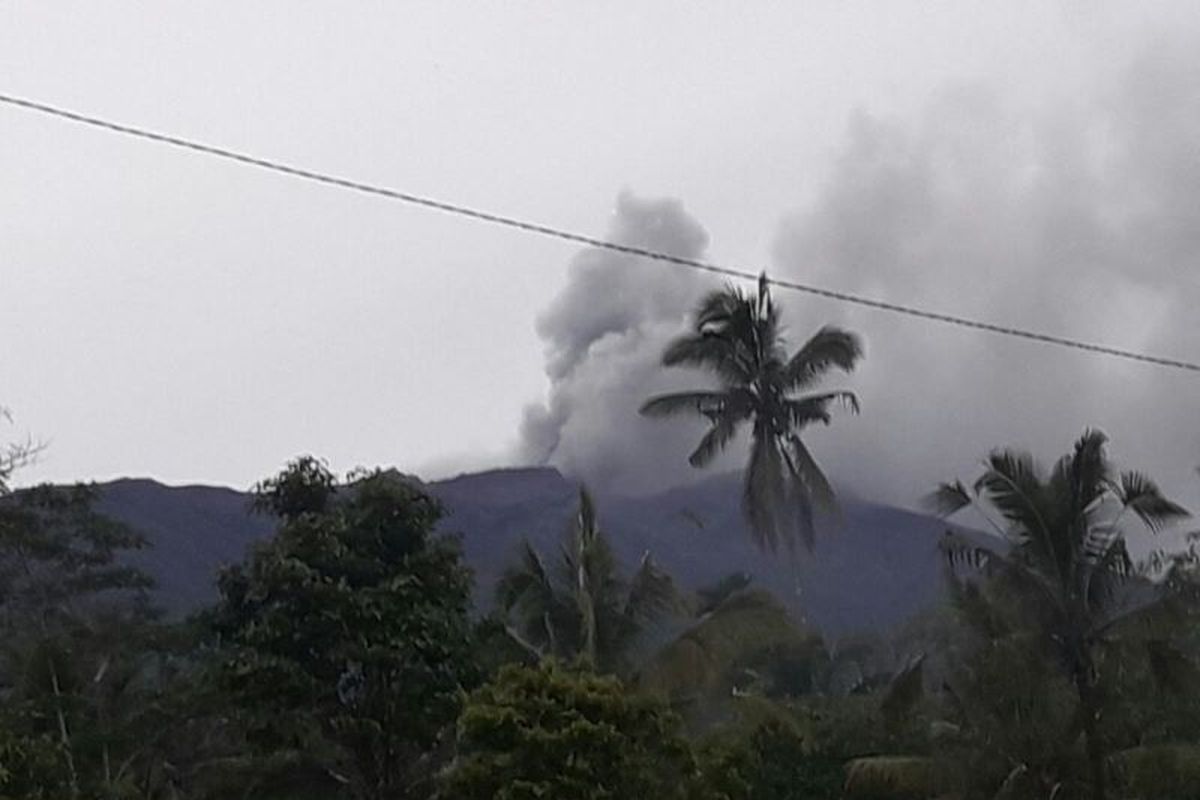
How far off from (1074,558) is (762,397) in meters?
9.88

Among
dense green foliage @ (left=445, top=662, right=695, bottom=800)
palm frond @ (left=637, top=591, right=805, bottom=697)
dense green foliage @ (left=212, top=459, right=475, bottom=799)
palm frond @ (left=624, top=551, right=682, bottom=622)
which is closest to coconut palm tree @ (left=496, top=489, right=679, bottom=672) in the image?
palm frond @ (left=624, top=551, right=682, bottom=622)

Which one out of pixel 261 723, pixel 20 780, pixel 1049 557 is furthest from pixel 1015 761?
pixel 20 780

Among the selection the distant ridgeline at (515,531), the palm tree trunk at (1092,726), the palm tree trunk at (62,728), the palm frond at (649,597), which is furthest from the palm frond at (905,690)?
the distant ridgeline at (515,531)

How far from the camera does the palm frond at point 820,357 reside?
31.2 metres

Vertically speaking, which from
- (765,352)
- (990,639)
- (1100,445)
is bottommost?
(990,639)

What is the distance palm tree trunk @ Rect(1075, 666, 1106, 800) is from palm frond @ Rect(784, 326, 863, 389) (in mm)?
9607

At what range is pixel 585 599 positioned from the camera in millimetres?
26062

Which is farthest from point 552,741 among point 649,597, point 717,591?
point 717,591

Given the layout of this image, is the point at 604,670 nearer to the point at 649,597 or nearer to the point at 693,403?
the point at 649,597

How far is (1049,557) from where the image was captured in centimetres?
2273

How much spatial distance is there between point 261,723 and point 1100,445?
11.6 metres

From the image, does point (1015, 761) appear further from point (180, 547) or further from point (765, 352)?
point (180, 547)

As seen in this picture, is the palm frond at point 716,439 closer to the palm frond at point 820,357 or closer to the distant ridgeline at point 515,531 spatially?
the palm frond at point 820,357

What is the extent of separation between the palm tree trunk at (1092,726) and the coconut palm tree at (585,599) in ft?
22.0
